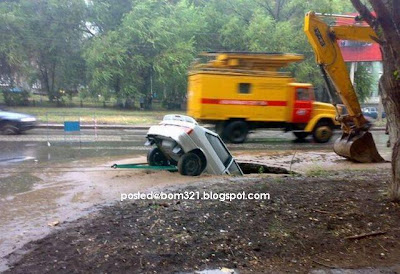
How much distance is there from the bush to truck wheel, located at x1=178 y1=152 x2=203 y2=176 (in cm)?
3358

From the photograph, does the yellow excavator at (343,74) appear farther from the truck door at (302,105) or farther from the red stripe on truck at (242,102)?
the truck door at (302,105)

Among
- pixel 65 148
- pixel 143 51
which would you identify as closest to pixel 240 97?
pixel 65 148

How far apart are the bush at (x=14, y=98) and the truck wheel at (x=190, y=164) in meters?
33.6

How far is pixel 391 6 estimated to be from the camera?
18.1 feet

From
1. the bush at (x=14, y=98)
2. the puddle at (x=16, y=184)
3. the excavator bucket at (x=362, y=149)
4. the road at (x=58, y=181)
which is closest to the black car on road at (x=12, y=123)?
the road at (x=58, y=181)

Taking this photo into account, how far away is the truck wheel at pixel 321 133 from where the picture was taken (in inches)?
698

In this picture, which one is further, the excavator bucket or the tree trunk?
the excavator bucket

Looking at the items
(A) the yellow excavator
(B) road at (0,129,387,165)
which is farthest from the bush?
(A) the yellow excavator

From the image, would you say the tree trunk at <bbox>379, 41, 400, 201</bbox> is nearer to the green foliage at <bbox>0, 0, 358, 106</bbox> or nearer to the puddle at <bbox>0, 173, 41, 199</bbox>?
the puddle at <bbox>0, 173, 41, 199</bbox>

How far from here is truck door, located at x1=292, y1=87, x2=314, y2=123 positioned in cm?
1750

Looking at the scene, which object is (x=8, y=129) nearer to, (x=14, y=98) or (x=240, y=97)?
(x=240, y=97)

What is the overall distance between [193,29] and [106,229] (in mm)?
35358

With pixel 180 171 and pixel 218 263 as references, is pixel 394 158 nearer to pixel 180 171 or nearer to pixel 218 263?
pixel 218 263

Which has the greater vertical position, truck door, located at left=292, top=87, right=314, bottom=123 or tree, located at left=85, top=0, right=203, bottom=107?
tree, located at left=85, top=0, right=203, bottom=107
